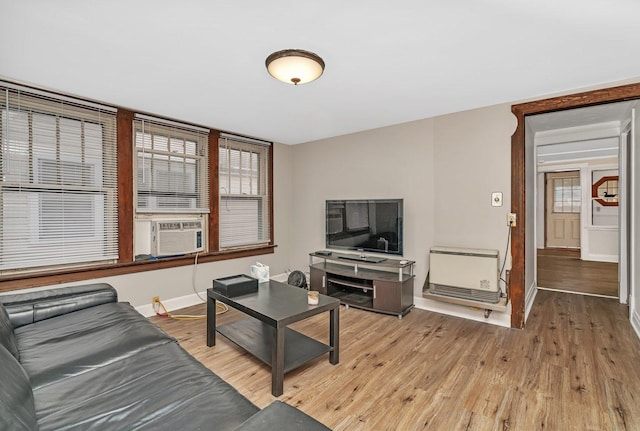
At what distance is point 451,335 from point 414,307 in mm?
784

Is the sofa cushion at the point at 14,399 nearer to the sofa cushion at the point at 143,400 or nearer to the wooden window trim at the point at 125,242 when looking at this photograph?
the sofa cushion at the point at 143,400

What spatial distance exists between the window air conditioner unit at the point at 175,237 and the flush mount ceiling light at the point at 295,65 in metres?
2.21

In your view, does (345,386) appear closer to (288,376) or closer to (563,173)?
(288,376)

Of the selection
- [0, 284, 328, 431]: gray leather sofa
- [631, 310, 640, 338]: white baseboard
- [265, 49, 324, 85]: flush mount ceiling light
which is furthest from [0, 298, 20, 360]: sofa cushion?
[631, 310, 640, 338]: white baseboard

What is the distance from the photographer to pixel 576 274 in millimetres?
5336

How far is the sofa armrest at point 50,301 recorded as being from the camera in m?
2.07

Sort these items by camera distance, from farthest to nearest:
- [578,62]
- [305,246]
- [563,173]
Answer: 1. [563,173]
2. [305,246]
3. [578,62]

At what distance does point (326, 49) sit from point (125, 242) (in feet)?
9.16

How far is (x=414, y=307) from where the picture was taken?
3703 millimetres

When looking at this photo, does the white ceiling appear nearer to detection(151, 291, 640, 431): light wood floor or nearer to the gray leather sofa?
the gray leather sofa

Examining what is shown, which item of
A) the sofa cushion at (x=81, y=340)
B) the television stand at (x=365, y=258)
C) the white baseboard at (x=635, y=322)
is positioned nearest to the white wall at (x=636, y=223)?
the white baseboard at (x=635, y=322)

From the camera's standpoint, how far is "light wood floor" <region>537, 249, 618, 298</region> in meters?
4.49

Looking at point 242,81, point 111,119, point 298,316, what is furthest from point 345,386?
point 111,119

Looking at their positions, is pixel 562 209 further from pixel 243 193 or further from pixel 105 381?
pixel 105 381
